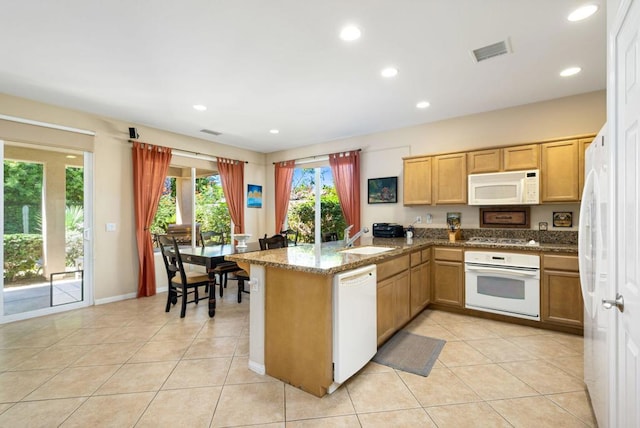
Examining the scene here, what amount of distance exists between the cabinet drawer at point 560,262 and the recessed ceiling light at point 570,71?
1.83m

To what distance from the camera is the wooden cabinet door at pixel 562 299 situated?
2.93 m

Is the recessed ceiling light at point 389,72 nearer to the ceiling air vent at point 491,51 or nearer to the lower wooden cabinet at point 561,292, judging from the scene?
the ceiling air vent at point 491,51

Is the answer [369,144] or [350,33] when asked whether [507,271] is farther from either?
[350,33]

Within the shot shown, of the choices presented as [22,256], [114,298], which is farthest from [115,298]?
[22,256]

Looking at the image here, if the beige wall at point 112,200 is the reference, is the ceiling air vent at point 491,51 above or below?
above

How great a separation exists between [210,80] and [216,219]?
3.16 m

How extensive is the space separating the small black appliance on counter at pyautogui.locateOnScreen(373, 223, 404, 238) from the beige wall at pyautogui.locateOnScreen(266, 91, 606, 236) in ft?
0.82

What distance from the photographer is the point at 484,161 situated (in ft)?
12.2

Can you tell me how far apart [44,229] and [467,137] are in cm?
572

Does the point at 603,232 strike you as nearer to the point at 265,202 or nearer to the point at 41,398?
the point at 41,398

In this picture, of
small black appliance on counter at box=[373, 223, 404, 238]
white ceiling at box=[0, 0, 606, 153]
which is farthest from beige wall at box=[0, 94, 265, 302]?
small black appliance on counter at box=[373, 223, 404, 238]

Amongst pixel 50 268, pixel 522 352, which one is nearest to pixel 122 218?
pixel 50 268

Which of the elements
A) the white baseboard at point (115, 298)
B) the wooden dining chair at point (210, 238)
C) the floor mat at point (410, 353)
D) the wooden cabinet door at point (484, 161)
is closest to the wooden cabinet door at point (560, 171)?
the wooden cabinet door at point (484, 161)

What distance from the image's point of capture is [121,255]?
4258 millimetres
